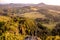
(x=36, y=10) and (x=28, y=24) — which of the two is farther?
(x=36, y=10)

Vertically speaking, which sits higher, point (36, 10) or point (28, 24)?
point (36, 10)

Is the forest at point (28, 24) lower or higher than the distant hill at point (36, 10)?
lower

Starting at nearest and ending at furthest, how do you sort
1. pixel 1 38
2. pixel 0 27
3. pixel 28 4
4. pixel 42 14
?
pixel 1 38 < pixel 0 27 < pixel 42 14 < pixel 28 4

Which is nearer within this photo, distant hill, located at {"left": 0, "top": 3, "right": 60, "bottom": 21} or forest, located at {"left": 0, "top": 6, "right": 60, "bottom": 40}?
forest, located at {"left": 0, "top": 6, "right": 60, "bottom": 40}

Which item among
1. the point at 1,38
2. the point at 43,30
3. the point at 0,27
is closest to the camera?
the point at 1,38

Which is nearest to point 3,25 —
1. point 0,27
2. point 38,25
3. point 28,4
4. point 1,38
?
point 0,27

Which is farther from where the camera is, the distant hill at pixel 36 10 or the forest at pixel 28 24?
the distant hill at pixel 36 10

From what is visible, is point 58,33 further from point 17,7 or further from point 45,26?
point 17,7

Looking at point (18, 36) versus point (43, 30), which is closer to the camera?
point (18, 36)

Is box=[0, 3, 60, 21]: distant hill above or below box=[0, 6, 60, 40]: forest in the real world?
above

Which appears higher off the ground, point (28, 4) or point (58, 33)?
point (28, 4)
